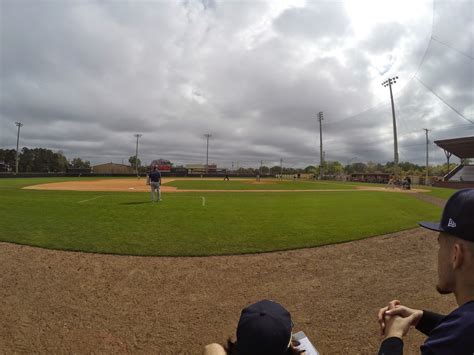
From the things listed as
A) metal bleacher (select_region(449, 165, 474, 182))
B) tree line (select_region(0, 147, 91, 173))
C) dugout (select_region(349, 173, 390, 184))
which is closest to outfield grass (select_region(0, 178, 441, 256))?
metal bleacher (select_region(449, 165, 474, 182))

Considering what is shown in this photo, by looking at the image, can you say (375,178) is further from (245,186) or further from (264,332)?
(264,332)

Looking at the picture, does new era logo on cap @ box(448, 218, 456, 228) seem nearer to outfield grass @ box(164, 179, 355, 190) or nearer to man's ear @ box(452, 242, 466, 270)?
man's ear @ box(452, 242, 466, 270)

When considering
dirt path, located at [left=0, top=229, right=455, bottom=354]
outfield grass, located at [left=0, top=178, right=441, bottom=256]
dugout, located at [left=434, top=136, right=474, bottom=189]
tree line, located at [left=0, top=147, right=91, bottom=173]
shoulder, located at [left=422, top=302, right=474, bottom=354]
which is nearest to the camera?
shoulder, located at [left=422, top=302, right=474, bottom=354]

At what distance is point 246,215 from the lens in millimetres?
11516

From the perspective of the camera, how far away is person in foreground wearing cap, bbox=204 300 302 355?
63.3 inches

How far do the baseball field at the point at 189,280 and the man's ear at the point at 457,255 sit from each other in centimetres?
279

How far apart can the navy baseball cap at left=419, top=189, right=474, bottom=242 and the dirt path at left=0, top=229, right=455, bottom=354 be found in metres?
2.90

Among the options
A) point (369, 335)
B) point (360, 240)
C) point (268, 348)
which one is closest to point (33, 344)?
point (268, 348)

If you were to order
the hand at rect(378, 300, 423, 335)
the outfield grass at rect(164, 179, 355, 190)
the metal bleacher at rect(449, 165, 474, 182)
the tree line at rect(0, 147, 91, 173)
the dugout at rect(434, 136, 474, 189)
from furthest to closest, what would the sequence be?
1. the tree line at rect(0, 147, 91, 173)
2. the metal bleacher at rect(449, 165, 474, 182)
3. the dugout at rect(434, 136, 474, 189)
4. the outfield grass at rect(164, 179, 355, 190)
5. the hand at rect(378, 300, 423, 335)

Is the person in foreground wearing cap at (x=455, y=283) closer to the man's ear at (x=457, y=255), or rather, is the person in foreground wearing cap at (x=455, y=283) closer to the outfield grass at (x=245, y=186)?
the man's ear at (x=457, y=255)

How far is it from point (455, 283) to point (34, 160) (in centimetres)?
12920

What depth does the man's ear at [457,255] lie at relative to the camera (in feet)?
4.62

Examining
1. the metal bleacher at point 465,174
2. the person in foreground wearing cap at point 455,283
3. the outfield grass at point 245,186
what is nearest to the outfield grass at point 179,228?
the person in foreground wearing cap at point 455,283

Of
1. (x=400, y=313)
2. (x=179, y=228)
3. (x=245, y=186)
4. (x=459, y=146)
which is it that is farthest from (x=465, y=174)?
(x=400, y=313)
